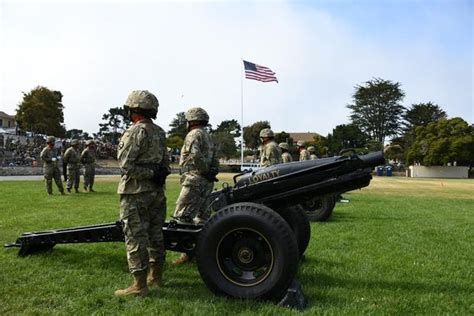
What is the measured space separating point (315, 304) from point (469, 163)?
228ft

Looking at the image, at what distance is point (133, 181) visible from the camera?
195 inches

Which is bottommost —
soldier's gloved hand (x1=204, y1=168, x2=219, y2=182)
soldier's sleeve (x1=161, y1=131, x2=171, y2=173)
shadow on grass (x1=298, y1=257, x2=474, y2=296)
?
shadow on grass (x1=298, y1=257, x2=474, y2=296)

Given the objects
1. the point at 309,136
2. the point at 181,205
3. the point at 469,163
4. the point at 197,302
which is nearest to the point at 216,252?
the point at 197,302

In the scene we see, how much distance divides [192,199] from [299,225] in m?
1.36

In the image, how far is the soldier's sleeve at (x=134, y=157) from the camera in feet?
16.1

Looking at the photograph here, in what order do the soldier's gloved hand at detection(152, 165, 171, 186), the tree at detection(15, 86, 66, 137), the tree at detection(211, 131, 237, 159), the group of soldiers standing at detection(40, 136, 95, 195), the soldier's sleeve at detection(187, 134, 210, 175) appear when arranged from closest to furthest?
→ 1. the soldier's gloved hand at detection(152, 165, 171, 186)
2. the soldier's sleeve at detection(187, 134, 210, 175)
3. the group of soldiers standing at detection(40, 136, 95, 195)
4. the tree at detection(15, 86, 66, 137)
5. the tree at detection(211, 131, 237, 159)

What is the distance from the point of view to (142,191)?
16.2 feet

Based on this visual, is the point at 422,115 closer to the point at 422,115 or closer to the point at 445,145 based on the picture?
the point at 422,115

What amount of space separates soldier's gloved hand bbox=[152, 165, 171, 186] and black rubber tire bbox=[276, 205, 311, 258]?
1629mm

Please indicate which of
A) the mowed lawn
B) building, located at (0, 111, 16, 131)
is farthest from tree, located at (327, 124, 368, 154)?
the mowed lawn

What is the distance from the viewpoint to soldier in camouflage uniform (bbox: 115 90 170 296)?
484cm

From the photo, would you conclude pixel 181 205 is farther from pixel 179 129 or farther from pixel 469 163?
pixel 179 129

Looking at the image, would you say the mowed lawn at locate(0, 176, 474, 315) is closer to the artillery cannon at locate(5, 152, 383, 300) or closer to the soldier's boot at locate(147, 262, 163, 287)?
the soldier's boot at locate(147, 262, 163, 287)

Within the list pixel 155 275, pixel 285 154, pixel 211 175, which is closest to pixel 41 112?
pixel 285 154
